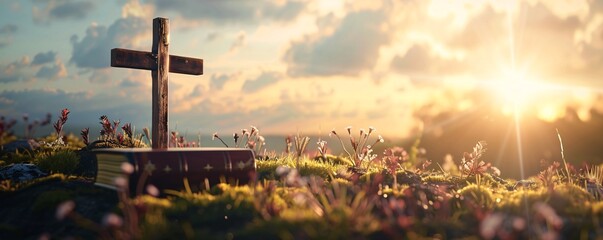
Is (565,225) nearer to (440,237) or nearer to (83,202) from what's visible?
(440,237)

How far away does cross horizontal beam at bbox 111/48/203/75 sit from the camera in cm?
1102

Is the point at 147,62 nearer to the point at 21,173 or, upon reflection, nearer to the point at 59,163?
the point at 59,163

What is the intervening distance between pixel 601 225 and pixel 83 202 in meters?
6.65

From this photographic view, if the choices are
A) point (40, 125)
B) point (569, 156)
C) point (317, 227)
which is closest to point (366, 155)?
point (317, 227)

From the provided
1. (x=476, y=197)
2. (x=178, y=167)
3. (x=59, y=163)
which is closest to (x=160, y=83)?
(x=59, y=163)

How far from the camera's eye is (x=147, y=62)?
1152 cm

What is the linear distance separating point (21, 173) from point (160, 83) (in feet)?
10.1

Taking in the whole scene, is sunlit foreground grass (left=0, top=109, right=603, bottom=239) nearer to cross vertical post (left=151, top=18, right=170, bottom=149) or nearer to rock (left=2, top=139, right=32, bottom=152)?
Answer: cross vertical post (left=151, top=18, right=170, bottom=149)

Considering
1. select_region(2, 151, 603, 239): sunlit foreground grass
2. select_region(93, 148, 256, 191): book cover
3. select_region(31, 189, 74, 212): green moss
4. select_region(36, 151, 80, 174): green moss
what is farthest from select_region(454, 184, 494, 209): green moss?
select_region(36, 151, 80, 174): green moss

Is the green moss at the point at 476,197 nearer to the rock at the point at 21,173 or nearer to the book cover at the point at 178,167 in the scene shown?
the book cover at the point at 178,167

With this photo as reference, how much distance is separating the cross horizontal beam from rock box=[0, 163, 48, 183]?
8.10 feet

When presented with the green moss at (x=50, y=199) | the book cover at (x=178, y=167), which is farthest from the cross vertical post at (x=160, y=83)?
the green moss at (x=50, y=199)

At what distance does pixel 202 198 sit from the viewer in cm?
722

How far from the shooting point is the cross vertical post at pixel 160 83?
11.7 meters
